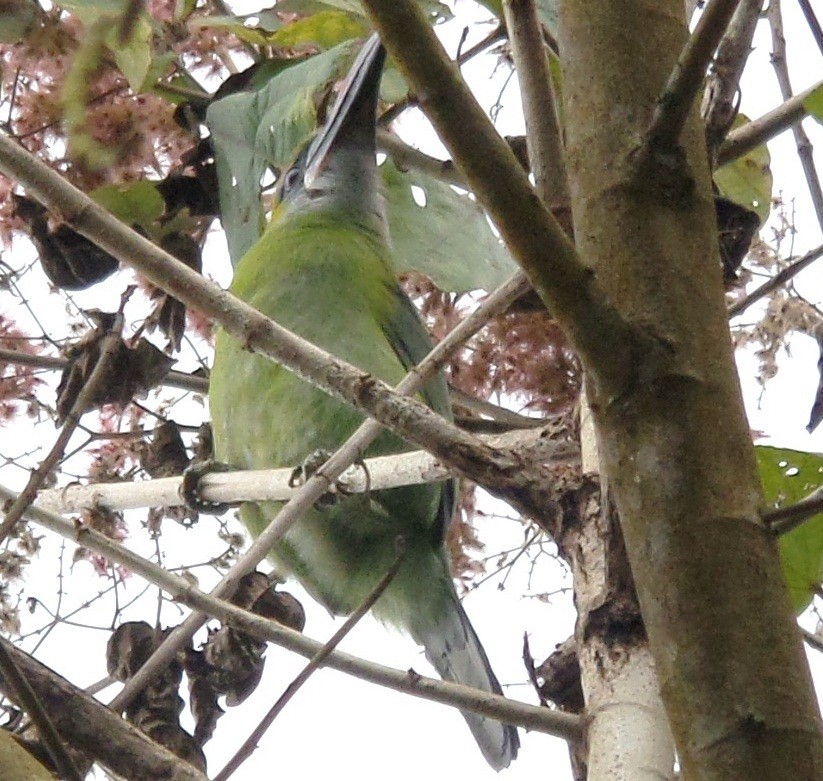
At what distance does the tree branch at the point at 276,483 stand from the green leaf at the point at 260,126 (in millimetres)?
549

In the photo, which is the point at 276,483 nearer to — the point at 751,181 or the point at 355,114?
the point at 751,181

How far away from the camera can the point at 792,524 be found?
614 millimetres

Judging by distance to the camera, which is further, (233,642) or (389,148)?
(389,148)

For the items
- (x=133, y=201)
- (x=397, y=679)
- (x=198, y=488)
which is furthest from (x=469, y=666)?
(x=397, y=679)

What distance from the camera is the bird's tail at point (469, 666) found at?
6.30ft

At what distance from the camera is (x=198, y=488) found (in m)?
1.58

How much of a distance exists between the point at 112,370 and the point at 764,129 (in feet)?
2.99

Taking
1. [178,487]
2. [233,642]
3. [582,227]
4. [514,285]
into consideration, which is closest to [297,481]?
[178,487]

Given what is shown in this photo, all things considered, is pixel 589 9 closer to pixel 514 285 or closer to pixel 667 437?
pixel 667 437

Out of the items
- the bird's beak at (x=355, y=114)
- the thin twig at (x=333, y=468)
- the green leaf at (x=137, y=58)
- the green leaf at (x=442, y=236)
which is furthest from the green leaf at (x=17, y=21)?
the thin twig at (x=333, y=468)

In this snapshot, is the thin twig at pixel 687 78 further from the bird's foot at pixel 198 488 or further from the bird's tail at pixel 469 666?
the bird's tail at pixel 469 666

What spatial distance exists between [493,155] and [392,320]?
181cm

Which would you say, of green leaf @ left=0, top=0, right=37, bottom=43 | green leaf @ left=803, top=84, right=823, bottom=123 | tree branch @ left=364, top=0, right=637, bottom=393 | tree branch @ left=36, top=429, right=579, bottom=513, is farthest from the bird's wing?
tree branch @ left=364, top=0, right=637, bottom=393

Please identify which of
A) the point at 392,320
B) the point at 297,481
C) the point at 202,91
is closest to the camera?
the point at 297,481
